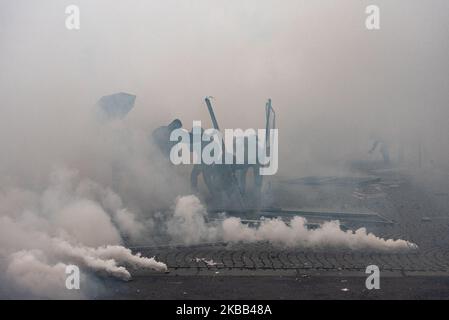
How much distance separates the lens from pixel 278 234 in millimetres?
8086

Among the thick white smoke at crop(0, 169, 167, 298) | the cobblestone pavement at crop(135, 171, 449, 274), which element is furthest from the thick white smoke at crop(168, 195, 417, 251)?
the thick white smoke at crop(0, 169, 167, 298)

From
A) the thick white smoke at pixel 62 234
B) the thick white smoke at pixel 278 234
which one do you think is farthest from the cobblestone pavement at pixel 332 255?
the thick white smoke at pixel 62 234

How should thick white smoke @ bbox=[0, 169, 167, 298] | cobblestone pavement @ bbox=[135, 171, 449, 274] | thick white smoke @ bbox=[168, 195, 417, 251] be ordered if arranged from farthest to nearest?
1. thick white smoke @ bbox=[168, 195, 417, 251]
2. cobblestone pavement @ bbox=[135, 171, 449, 274]
3. thick white smoke @ bbox=[0, 169, 167, 298]

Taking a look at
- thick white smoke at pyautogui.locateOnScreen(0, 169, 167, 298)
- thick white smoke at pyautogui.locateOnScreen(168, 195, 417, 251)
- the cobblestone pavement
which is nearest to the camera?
thick white smoke at pyautogui.locateOnScreen(0, 169, 167, 298)

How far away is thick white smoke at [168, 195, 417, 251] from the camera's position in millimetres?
7625

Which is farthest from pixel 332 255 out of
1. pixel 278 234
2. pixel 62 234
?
pixel 62 234

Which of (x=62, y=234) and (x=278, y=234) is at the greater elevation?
(x=62, y=234)

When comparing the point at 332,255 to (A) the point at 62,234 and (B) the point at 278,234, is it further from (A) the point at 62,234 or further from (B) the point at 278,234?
(A) the point at 62,234

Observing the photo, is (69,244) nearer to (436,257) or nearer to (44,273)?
(44,273)

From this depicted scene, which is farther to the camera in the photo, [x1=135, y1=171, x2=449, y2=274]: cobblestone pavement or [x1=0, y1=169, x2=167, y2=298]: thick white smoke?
[x1=135, y1=171, x2=449, y2=274]: cobblestone pavement

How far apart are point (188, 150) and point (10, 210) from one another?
4387 millimetres

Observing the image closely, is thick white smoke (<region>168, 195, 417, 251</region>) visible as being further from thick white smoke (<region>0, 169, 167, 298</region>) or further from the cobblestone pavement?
thick white smoke (<region>0, 169, 167, 298</region>)

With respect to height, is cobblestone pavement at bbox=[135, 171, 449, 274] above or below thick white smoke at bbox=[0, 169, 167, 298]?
below

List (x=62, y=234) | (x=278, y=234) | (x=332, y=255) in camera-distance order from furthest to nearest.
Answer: (x=278, y=234), (x=332, y=255), (x=62, y=234)
